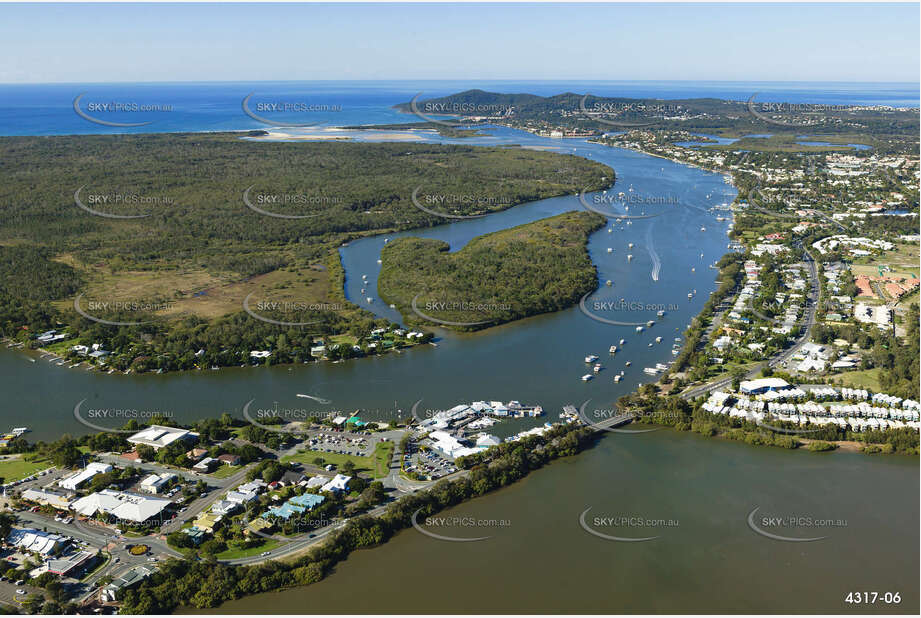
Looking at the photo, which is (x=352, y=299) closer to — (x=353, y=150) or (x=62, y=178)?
(x=62, y=178)

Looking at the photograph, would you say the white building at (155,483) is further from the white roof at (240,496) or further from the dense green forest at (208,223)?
the dense green forest at (208,223)
